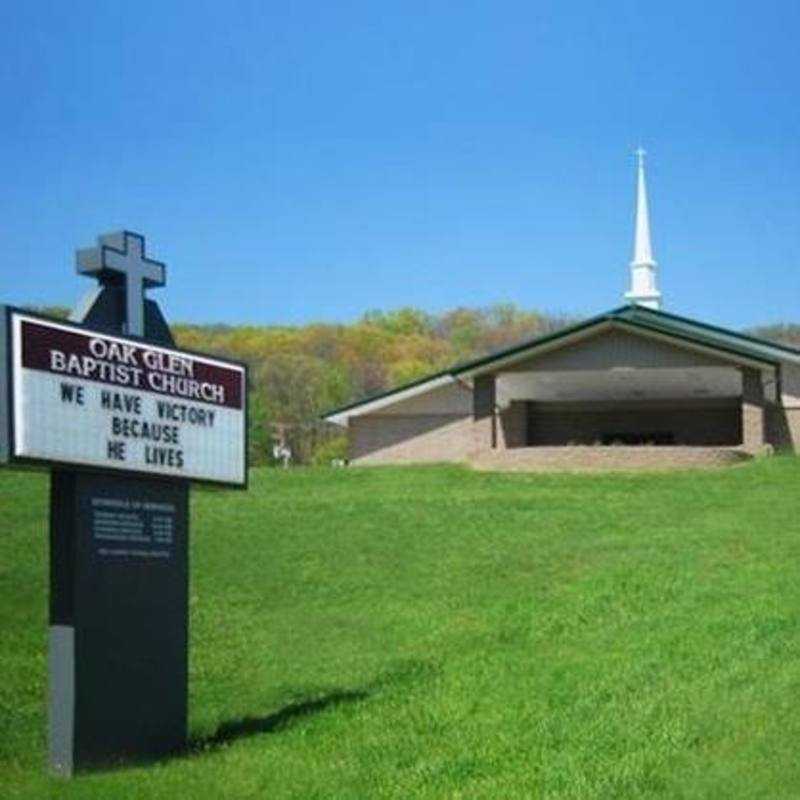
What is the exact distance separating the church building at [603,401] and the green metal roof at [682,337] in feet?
0.12

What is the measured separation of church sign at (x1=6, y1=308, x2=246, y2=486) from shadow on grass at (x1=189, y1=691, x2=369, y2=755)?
2.16m

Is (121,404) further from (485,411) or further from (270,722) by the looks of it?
(485,411)

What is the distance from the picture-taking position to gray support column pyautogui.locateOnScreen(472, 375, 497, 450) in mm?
40031

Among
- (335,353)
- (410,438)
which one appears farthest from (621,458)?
(335,353)

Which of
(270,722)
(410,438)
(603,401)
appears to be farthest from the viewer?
(603,401)

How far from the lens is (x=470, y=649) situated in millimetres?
14992

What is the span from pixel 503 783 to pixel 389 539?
13312 millimetres

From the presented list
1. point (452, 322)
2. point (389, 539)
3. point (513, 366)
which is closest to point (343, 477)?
point (513, 366)

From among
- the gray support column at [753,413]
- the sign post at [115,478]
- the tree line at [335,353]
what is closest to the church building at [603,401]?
the gray support column at [753,413]

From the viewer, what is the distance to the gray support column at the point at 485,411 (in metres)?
40.0

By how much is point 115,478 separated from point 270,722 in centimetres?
271

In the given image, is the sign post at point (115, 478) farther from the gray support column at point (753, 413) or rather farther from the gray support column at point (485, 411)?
the gray support column at point (485, 411)

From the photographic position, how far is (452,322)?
108 meters

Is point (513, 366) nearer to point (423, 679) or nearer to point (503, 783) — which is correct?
point (423, 679)
